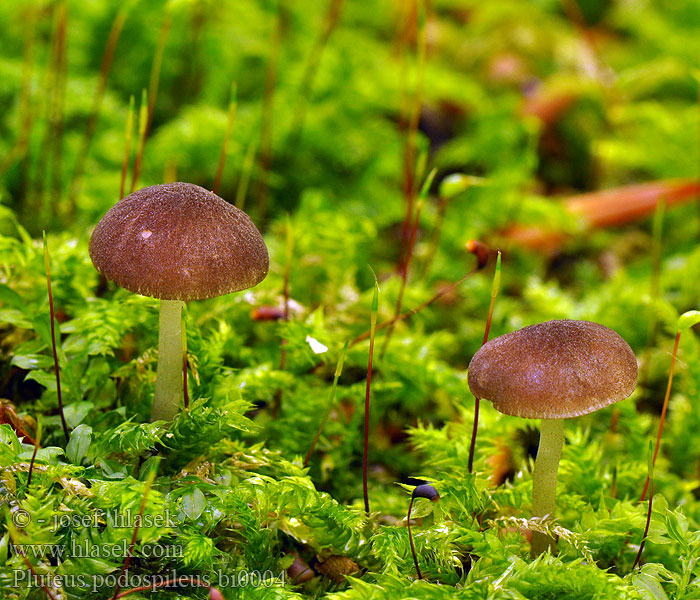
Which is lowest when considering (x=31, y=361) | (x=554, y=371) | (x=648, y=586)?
(x=648, y=586)

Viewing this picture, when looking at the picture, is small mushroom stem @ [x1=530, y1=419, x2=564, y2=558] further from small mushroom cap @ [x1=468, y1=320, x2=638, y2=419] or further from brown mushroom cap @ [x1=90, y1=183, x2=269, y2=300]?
brown mushroom cap @ [x1=90, y1=183, x2=269, y2=300]

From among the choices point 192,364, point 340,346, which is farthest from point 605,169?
point 192,364

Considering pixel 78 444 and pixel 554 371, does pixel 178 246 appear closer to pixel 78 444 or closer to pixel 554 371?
pixel 78 444

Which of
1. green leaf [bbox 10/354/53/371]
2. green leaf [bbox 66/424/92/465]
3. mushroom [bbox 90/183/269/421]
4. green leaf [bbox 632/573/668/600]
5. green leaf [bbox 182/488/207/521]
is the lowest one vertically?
green leaf [bbox 632/573/668/600]

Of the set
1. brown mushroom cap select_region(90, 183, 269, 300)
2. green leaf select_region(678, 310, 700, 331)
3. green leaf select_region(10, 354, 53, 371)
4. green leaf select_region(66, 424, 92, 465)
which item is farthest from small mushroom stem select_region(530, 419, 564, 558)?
green leaf select_region(10, 354, 53, 371)

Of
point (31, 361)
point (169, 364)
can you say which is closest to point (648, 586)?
point (169, 364)

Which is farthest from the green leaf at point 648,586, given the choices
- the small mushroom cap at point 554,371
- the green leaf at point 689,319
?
the green leaf at point 689,319
